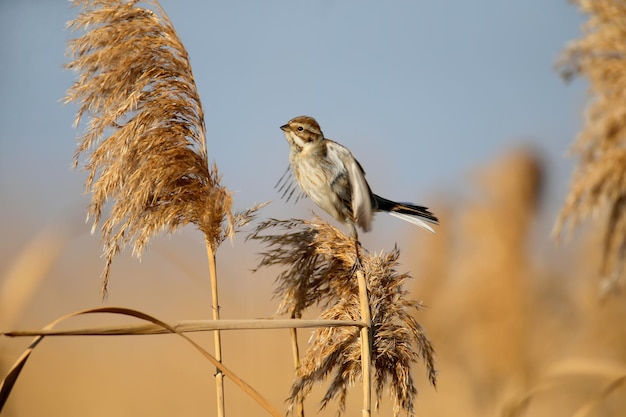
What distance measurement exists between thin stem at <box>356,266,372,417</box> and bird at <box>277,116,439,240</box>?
0.36m

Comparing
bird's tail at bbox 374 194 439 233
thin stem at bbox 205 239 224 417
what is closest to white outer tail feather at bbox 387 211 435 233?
bird's tail at bbox 374 194 439 233

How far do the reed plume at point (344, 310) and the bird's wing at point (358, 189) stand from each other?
10cm

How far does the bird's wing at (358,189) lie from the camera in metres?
1.68

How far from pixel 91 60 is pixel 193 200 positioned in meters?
0.39

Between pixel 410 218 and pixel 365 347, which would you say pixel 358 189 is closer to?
pixel 410 218

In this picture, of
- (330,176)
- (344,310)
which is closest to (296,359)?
(344,310)

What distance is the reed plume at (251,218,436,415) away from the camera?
1534mm

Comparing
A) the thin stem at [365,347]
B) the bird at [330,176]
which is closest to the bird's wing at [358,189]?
the bird at [330,176]

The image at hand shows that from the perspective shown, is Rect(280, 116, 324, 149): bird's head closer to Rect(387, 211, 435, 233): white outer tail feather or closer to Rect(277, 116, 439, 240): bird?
Rect(277, 116, 439, 240): bird

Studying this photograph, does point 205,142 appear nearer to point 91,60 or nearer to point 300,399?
→ point 91,60

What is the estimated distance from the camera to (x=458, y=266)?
137 inches

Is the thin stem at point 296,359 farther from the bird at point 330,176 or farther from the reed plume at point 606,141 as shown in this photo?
the reed plume at point 606,141

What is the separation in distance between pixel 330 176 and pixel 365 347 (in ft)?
2.15

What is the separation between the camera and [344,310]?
1562 mm
